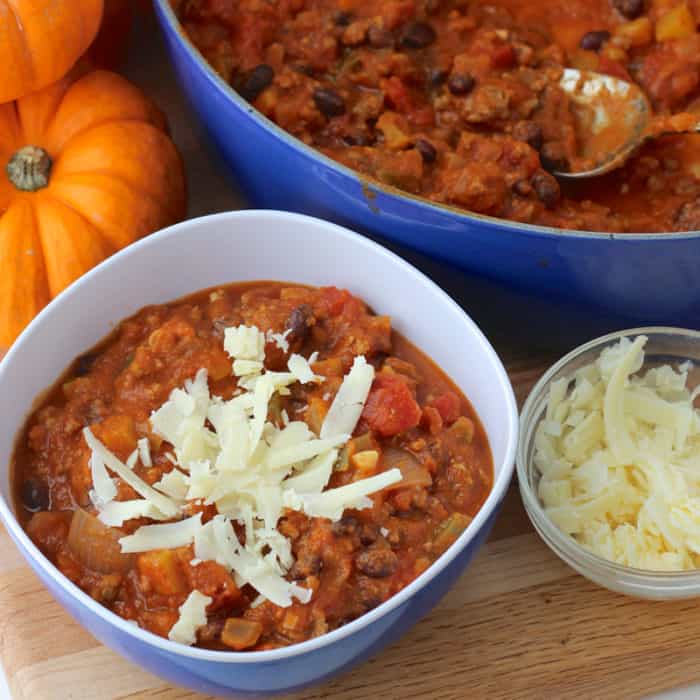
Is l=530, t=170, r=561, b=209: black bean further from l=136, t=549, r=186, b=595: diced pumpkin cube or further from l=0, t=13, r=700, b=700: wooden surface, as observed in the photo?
l=136, t=549, r=186, b=595: diced pumpkin cube

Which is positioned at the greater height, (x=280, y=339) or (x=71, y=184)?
(x=71, y=184)

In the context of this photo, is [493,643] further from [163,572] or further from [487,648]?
[163,572]

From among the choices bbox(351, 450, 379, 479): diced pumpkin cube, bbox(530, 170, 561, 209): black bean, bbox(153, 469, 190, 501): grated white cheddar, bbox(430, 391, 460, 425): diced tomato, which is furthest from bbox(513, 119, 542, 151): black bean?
bbox(153, 469, 190, 501): grated white cheddar

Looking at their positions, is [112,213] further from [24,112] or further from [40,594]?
[40,594]

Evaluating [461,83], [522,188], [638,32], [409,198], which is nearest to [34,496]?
[409,198]

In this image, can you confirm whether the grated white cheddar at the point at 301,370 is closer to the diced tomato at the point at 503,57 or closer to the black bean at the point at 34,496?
the black bean at the point at 34,496
